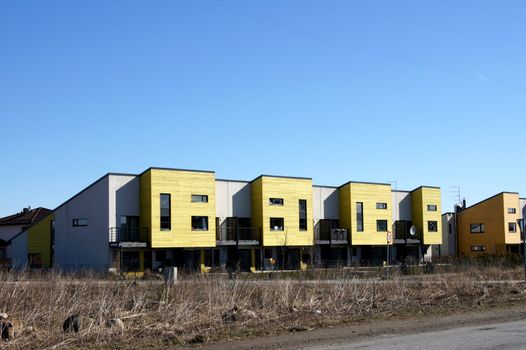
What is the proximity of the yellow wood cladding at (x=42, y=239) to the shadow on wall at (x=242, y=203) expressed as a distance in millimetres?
16559

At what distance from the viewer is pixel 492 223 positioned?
81.1 metres

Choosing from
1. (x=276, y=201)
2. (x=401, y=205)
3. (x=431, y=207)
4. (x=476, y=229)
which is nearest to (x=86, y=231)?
(x=276, y=201)

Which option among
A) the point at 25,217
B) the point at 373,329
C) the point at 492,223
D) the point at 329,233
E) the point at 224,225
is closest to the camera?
the point at 373,329

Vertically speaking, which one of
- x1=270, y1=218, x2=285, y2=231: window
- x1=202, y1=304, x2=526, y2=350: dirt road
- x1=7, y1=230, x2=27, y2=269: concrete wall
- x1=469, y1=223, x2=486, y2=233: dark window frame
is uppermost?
x1=270, y1=218, x2=285, y2=231: window

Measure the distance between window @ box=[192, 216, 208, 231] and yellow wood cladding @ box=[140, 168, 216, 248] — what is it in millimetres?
274

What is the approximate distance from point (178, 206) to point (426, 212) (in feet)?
106

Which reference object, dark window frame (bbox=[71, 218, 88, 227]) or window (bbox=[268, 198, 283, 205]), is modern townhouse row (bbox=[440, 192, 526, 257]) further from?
dark window frame (bbox=[71, 218, 88, 227])

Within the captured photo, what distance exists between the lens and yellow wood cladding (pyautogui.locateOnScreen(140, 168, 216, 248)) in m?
54.1

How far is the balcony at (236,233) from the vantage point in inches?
2355

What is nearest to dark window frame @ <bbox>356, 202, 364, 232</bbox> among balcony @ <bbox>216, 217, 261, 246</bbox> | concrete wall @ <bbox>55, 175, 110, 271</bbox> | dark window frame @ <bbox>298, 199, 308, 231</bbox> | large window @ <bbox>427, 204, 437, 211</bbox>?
dark window frame @ <bbox>298, 199, 308, 231</bbox>

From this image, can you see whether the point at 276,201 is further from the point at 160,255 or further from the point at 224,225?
the point at 160,255

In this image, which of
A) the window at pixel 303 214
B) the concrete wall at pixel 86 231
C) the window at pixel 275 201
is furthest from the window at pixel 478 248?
the concrete wall at pixel 86 231

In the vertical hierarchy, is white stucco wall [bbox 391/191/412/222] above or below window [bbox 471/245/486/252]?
above

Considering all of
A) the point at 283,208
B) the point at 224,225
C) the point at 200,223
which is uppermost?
→ the point at 283,208
